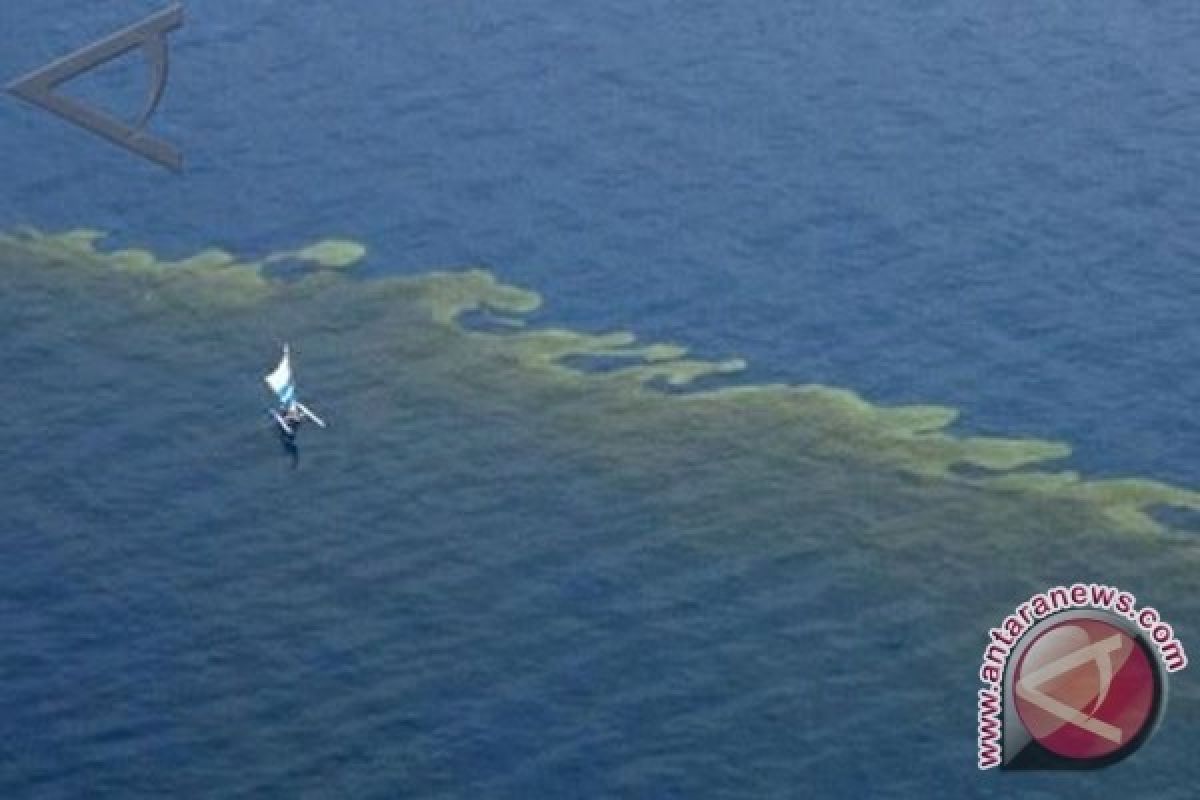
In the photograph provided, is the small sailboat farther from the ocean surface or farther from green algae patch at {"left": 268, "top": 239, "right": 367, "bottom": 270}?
green algae patch at {"left": 268, "top": 239, "right": 367, "bottom": 270}

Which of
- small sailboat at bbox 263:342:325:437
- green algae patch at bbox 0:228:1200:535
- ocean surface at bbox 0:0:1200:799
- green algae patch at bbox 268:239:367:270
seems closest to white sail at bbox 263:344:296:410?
small sailboat at bbox 263:342:325:437

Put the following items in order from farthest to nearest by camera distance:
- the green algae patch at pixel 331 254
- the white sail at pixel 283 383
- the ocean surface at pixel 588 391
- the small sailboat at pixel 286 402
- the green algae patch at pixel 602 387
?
the green algae patch at pixel 331 254, the small sailboat at pixel 286 402, the white sail at pixel 283 383, the green algae patch at pixel 602 387, the ocean surface at pixel 588 391

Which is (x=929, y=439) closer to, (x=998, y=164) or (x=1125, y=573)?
(x=1125, y=573)

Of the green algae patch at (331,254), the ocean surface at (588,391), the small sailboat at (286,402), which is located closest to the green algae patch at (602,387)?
the green algae patch at (331,254)

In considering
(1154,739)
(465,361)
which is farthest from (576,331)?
(1154,739)

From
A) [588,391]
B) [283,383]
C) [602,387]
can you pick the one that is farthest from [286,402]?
[602,387]

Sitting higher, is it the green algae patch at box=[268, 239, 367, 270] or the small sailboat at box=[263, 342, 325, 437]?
the green algae patch at box=[268, 239, 367, 270]

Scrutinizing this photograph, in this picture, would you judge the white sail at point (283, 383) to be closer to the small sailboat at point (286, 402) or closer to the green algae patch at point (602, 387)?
the small sailboat at point (286, 402)
